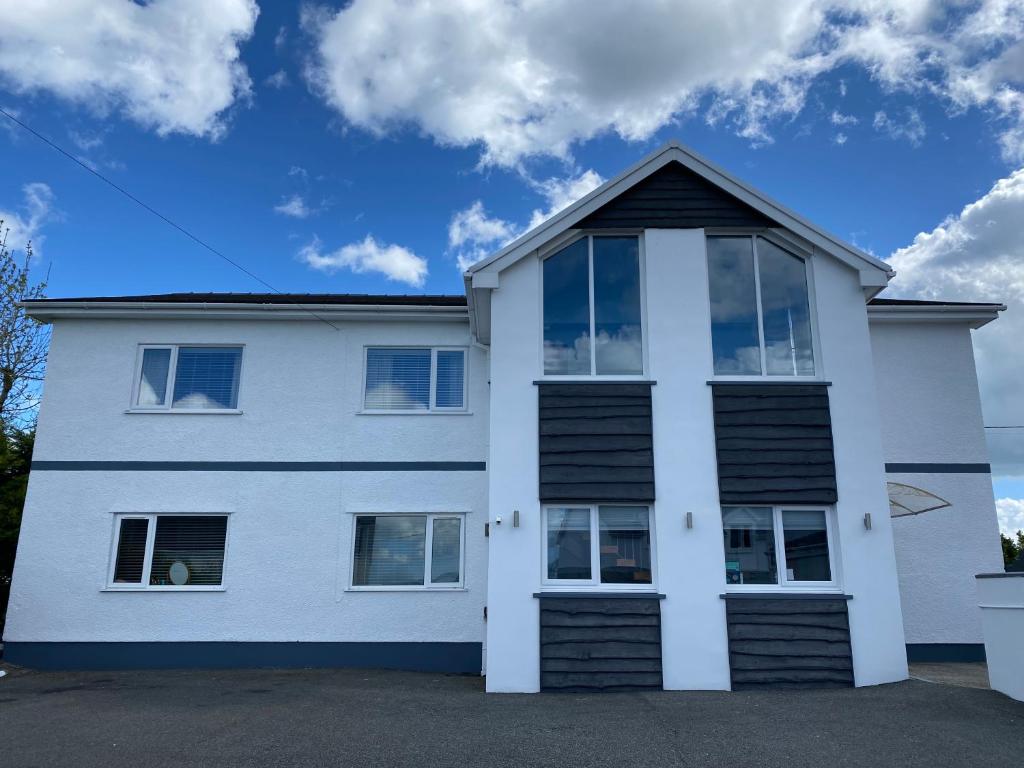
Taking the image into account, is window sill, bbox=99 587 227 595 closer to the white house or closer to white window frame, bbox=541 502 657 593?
the white house

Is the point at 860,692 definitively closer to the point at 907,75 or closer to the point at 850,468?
the point at 850,468

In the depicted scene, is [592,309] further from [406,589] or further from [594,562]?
[406,589]

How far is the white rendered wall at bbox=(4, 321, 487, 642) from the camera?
1153 centimetres

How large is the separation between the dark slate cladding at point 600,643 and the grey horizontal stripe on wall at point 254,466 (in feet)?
11.7

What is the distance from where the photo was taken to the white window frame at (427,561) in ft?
38.1

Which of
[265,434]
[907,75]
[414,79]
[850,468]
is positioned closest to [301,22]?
[414,79]

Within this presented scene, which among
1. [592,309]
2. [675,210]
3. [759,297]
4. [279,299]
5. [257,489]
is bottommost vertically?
[257,489]

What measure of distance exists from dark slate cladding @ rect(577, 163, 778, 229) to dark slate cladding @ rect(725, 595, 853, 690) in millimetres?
5469

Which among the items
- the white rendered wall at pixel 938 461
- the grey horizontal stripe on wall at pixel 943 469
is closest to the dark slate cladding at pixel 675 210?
the white rendered wall at pixel 938 461

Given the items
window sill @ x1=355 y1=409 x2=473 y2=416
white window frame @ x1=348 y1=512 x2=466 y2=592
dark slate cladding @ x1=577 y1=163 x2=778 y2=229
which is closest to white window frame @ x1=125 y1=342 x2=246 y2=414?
window sill @ x1=355 y1=409 x2=473 y2=416

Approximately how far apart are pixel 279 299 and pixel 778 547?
10.1 meters

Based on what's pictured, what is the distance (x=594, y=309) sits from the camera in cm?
1033

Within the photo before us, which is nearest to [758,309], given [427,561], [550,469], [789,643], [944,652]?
[550,469]

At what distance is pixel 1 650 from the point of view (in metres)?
12.2
